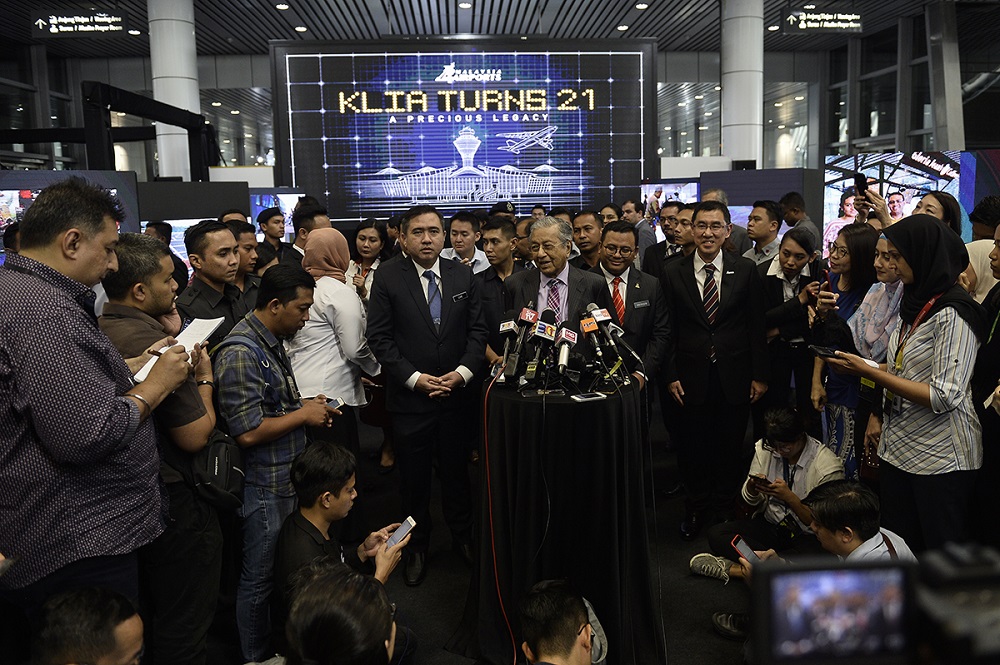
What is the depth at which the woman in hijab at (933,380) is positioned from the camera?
8.45ft

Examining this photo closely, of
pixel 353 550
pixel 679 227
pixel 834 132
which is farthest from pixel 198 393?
pixel 834 132

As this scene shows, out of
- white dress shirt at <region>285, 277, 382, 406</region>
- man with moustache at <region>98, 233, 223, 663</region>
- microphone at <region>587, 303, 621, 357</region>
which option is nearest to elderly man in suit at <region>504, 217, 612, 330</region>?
microphone at <region>587, 303, 621, 357</region>

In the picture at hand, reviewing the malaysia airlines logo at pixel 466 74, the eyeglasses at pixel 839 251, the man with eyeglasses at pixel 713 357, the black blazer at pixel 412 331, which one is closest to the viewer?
the black blazer at pixel 412 331

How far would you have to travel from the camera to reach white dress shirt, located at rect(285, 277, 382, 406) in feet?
11.9

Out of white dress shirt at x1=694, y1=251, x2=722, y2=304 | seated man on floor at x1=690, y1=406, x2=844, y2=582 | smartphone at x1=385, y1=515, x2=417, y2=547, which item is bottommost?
seated man on floor at x1=690, y1=406, x2=844, y2=582

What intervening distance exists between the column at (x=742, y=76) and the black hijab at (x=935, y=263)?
9383mm

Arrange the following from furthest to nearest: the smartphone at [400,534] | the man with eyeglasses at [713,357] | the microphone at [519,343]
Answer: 1. the man with eyeglasses at [713,357]
2. the microphone at [519,343]
3. the smartphone at [400,534]

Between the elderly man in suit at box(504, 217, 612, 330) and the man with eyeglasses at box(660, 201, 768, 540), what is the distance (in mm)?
714

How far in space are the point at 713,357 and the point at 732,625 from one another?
1.41m

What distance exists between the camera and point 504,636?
9.16 ft

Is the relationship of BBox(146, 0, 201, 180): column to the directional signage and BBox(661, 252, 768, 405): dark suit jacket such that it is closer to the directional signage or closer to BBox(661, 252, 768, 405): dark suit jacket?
the directional signage

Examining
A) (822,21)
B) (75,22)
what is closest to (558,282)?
(822,21)

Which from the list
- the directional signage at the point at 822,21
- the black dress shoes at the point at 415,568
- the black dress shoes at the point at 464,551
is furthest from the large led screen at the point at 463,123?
the black dress shoes at the point at 415,568

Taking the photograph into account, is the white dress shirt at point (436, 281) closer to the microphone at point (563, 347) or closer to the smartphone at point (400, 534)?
the microphone at point (563, 347)
